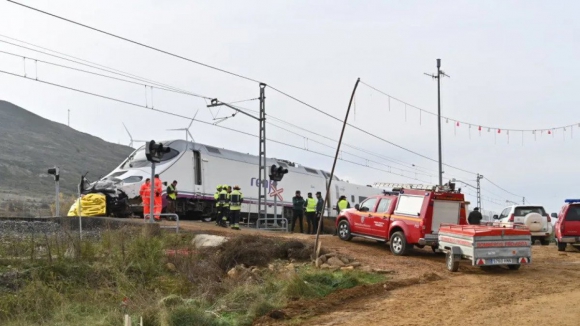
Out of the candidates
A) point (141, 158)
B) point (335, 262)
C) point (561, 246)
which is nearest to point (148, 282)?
point (335, 262)

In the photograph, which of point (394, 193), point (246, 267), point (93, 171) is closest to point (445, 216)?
point (394, 193)

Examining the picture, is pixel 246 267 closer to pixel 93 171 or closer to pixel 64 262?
pixel 64 262

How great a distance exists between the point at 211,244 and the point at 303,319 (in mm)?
7432

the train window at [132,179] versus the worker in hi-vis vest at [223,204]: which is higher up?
the train window at [132,179]

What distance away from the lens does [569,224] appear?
19500 mm

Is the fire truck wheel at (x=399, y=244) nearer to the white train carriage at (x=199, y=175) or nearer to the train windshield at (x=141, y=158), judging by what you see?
the white train carriage at (x=199, y=175)

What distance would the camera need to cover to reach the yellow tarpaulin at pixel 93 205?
21.3 metres

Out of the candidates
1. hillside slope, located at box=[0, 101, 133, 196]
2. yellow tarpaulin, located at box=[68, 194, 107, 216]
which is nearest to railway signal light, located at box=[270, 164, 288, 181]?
yellow tarpaulin, located at box=[68, 194, 107, 216]

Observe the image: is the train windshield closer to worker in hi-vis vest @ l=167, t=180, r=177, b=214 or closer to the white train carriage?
the white train carriage

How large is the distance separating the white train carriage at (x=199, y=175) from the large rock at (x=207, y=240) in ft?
22.1

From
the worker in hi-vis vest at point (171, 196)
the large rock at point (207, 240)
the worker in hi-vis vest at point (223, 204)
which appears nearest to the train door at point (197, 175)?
the worker in hi-vis vest at point (171, 196)

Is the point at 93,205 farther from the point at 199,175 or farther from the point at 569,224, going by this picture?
the point at 569,224

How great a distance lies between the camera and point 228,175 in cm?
2988

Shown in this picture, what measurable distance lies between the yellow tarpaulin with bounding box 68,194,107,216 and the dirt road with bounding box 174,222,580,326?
10557 mm
